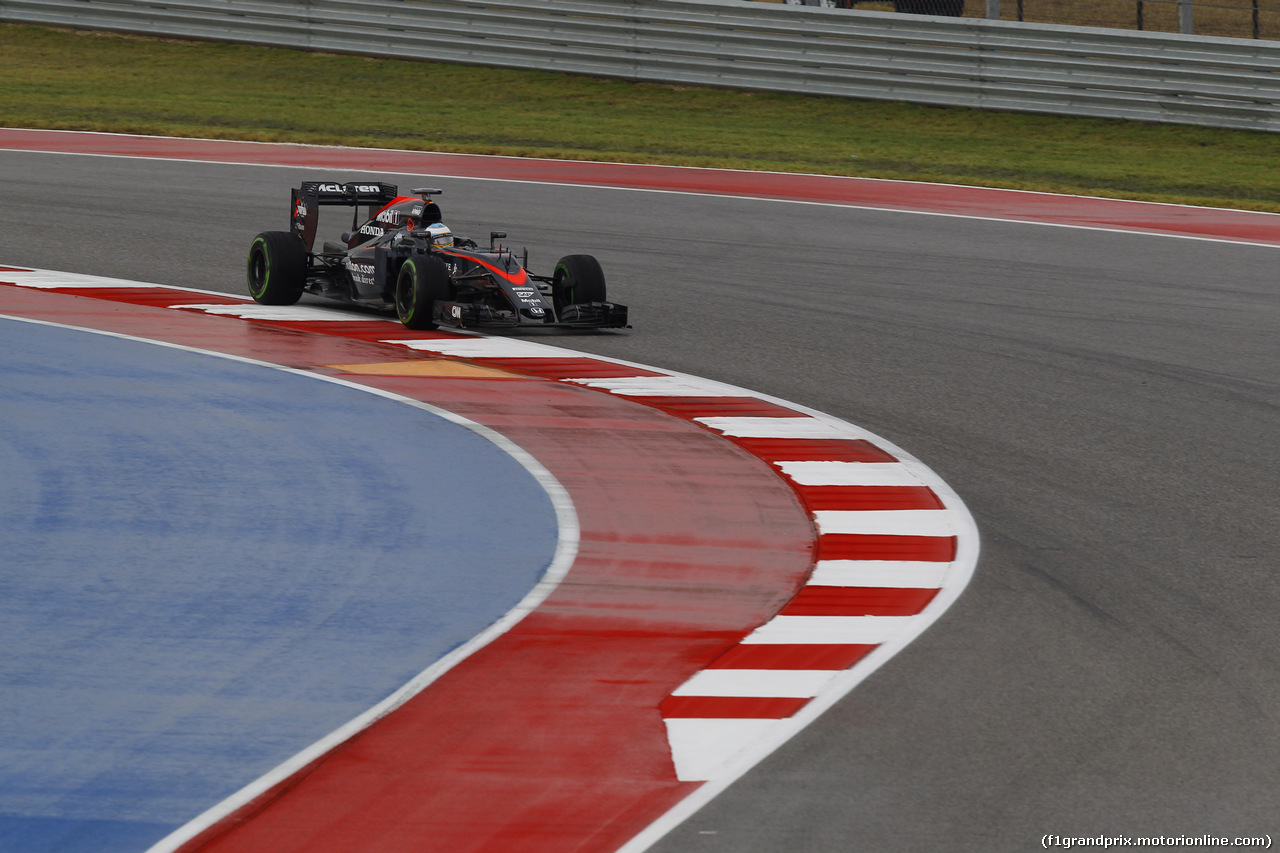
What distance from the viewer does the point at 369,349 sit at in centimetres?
1192

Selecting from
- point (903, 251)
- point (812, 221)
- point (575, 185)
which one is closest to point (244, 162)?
point (575, 185)

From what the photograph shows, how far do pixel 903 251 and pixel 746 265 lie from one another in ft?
5.74

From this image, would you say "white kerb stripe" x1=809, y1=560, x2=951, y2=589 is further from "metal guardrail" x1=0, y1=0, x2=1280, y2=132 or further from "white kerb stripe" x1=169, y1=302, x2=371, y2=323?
"metal guardrail" x1=0, y1=0, x2=1280, y2=132

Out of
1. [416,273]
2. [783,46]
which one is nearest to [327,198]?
[416,273]

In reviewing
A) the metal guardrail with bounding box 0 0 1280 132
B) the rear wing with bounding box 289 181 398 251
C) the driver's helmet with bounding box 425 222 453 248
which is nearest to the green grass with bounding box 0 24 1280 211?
the metal guardrail with bounding box 0 0 1280 132

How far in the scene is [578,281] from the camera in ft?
41.4

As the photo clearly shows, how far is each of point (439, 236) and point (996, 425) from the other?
14.8ft

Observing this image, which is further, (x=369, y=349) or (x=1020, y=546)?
(x=369, y=349)

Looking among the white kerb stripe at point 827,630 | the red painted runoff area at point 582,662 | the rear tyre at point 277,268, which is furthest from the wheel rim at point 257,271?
the white kerb stripe at point 827,630

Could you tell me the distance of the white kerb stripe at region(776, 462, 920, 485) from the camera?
347 inches

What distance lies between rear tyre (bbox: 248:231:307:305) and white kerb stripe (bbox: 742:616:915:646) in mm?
7439

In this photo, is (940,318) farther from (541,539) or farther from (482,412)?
(541,539)

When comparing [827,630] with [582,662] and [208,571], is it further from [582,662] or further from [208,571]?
[208,571]

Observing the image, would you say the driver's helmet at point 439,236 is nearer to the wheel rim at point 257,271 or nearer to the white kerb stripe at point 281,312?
the white kerb stripe at point 281,312
